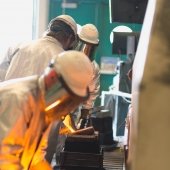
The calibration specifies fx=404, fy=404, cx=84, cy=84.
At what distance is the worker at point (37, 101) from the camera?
131cm

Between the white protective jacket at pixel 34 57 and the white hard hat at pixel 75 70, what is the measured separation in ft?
3.75

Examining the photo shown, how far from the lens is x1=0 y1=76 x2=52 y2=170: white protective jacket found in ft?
4.39

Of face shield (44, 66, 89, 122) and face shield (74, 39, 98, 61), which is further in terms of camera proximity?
face shield (74, 39, 98, 61)

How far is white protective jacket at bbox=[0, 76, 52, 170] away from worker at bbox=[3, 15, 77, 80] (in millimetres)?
1077

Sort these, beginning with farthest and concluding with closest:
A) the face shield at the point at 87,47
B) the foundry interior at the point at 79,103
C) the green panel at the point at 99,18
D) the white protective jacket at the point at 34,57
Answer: the green panel at the point at 99,18, the face shield at the point at 87,47, the white protective jacket at the point at 34,57, the foundry interior at the point at 79,103

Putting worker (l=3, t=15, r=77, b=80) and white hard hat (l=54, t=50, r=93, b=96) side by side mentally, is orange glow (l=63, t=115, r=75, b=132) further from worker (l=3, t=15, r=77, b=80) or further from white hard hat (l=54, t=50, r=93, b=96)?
white hard hat (l=54, t=50, r=93, b=96)

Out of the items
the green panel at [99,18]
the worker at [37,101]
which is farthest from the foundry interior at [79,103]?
the green panel at [99,18]

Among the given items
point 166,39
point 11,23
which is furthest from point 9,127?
point 11,23

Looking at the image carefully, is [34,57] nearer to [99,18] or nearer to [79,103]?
[79,103]

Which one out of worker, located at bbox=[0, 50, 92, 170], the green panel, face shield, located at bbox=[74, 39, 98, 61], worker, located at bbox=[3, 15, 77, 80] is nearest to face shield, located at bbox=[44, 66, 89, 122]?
worker, located at bbox=[0, 50, 92, 170]

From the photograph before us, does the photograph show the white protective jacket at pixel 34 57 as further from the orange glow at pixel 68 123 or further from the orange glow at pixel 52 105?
the orange glow at pixel 52 105

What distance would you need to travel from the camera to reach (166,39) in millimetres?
1259

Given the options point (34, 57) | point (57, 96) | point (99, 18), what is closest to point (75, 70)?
point (57, 96)

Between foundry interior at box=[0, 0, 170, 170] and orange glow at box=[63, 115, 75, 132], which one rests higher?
foundry interior at box=[0, 0, 170, 170]
